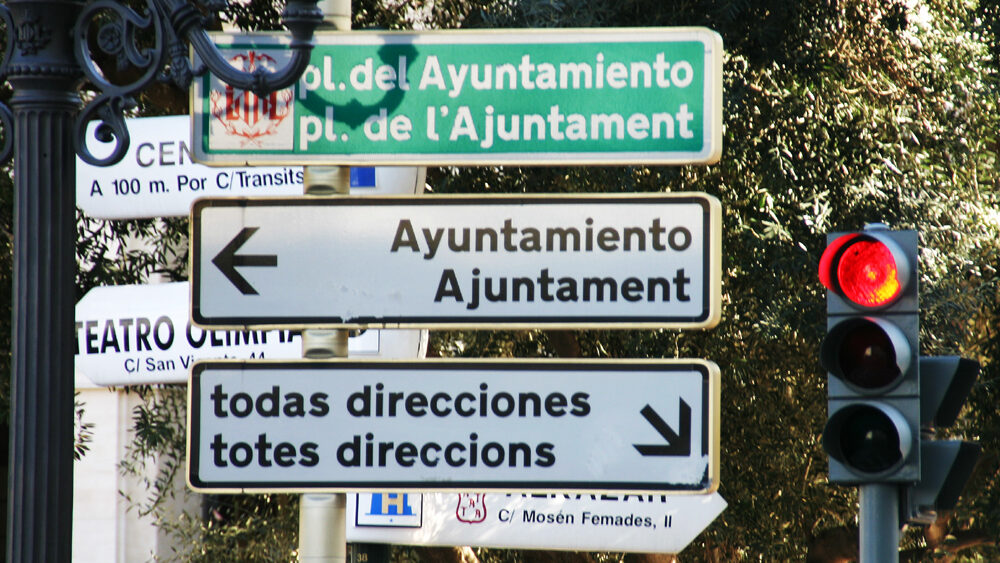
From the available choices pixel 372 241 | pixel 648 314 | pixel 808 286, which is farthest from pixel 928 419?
pixel 808 286

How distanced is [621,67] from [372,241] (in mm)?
739

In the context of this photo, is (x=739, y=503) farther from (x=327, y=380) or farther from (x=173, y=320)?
(x=327, y=380)

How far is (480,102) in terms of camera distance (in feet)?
10.9

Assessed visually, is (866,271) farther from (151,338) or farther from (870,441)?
(151,338)

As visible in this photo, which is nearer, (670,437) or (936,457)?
(670,437)

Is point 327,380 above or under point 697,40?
under

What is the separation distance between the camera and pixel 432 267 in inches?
128

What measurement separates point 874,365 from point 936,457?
0.43 m

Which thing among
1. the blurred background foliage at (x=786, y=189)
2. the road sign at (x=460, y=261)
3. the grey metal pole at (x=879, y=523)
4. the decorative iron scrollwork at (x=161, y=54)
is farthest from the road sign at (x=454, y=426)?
the blurred background foliage at (x=786, y=189)

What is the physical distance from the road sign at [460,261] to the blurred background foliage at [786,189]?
4584mm

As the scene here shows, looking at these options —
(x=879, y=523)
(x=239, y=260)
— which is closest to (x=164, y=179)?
(x=239, y=260)

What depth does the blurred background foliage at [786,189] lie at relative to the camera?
830cm

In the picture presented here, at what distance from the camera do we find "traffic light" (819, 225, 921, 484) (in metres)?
4.81

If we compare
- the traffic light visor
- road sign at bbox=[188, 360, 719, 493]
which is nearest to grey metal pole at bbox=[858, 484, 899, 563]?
the traffic light visor
